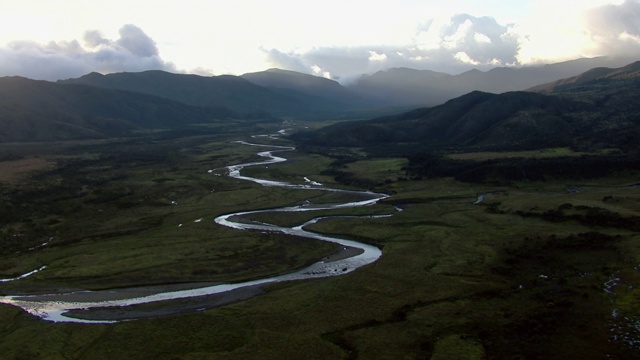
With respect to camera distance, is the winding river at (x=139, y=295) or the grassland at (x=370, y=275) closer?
the grassland at (x=370, y=275)

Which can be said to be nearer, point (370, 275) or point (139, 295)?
point (139, 295)

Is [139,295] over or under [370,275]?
under

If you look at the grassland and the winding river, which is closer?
the grassland

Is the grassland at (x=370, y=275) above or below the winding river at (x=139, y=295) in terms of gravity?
above

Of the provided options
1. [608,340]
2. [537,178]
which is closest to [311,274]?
[608,340]

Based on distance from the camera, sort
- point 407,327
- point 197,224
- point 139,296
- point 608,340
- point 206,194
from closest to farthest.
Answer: point 608,340 → point 407,327 → point 139,296 → point 197,224 → point 206,194

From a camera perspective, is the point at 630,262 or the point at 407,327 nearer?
the point at 407,327

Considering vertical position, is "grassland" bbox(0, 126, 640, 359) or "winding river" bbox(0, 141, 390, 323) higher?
"grassland" bbox(0, 126, 640, 359)

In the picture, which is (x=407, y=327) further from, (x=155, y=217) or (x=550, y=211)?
(x=155, y=217)
